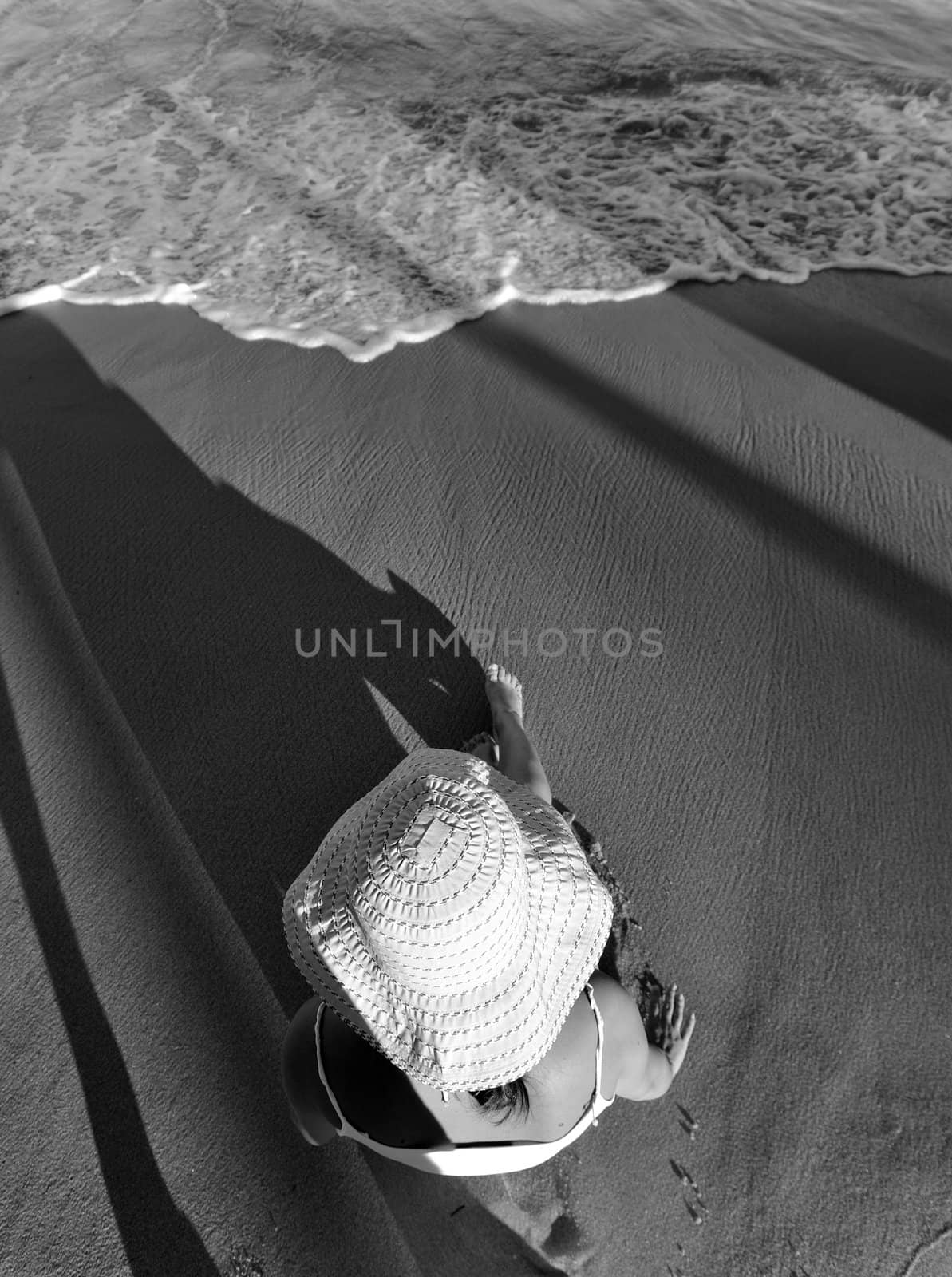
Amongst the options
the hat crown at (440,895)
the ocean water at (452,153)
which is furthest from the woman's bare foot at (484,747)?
the ocean water at (452,153)

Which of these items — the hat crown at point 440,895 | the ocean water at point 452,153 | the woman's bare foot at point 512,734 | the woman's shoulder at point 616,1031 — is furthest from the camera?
the ocean water at point 452,153

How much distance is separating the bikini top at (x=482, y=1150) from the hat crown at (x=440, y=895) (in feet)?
1.58

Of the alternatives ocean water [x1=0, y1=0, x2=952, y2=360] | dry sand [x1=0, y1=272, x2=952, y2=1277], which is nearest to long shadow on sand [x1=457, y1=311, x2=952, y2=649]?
dry sand [x1=0, y1=272, x2=952, y2=1277]

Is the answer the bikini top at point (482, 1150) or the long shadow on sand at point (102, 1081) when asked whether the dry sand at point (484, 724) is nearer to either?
the long shadow on sand at point (102, 1081)

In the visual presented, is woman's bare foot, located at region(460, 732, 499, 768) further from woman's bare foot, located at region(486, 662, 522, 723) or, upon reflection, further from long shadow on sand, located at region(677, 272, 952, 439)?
long shadow on sand, located at region(677, 272, 952, 439)

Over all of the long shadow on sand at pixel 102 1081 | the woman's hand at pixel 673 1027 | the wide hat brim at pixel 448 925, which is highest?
the wide hat brim at pixel 448 925

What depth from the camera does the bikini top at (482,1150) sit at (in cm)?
147

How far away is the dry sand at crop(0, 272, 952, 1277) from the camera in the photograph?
1771mm

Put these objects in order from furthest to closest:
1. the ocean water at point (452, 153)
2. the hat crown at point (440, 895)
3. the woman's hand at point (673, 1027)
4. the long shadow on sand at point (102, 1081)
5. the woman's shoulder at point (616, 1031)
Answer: the ocean water at point (452, 153), the woman's hand at point (673, 1027), the long shadow on sand at point (102, 1081), the woman's shoulder at point (616, 1031), the hat crown at point (440, 895)

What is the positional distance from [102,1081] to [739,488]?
2823 millimetres

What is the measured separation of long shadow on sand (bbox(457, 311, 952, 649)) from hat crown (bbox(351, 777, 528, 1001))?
215 cm

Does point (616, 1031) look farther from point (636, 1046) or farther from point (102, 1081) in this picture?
point (102, 1081)

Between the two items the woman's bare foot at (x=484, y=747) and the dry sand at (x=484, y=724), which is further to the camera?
the woman's bare foot at (x=484, y=747)

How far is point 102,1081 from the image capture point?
1931 millimetres
